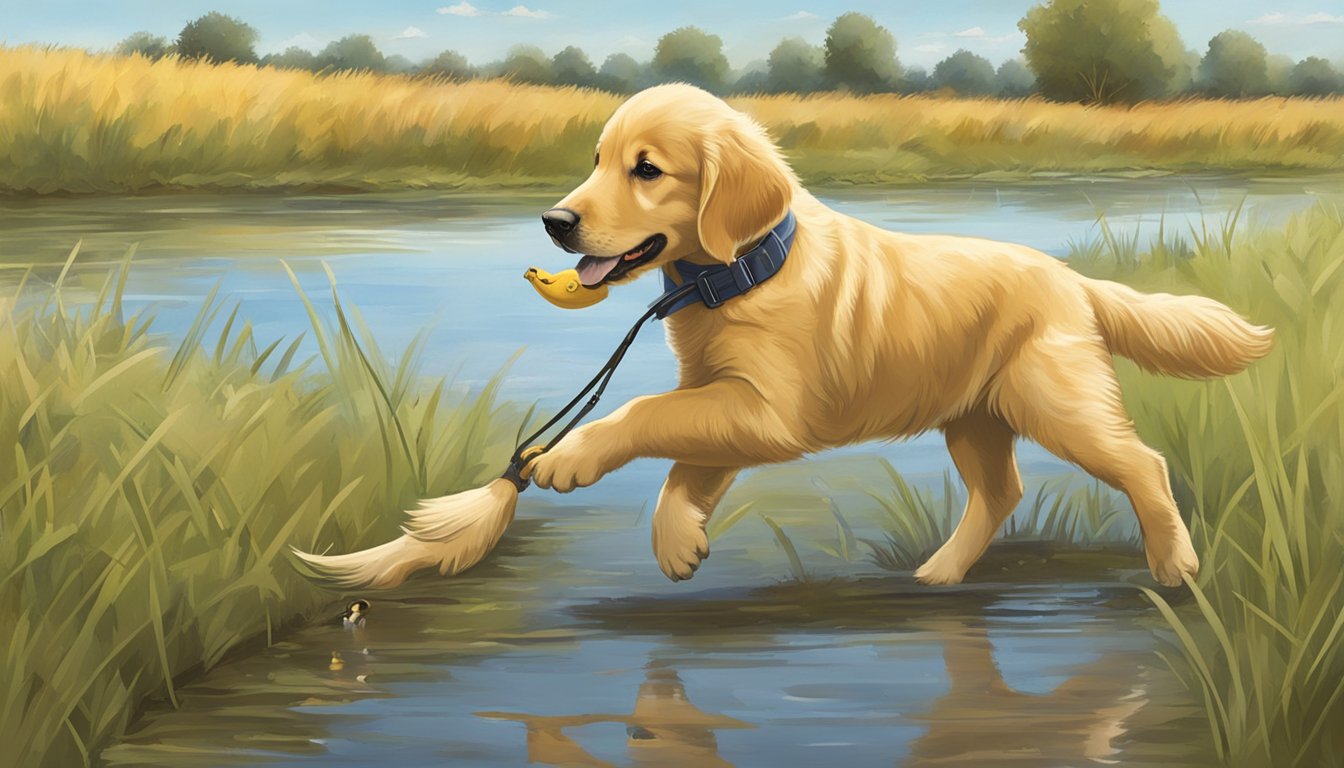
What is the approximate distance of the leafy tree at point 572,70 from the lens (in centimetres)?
762

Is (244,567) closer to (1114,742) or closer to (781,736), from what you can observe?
(781,736)

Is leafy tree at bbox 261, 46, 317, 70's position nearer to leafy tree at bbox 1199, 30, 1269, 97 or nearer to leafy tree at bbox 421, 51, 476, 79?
leafy tree at bbox 421, 51, 476, 79

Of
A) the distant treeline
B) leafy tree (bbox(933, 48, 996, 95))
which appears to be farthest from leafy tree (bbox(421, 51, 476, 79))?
leafy tree (bbox(933, 48, 996, 95))

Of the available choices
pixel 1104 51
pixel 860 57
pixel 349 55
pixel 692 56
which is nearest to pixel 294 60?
pixel 349 55

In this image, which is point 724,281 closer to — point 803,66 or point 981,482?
point 981,482

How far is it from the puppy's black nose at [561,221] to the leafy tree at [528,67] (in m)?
3.54

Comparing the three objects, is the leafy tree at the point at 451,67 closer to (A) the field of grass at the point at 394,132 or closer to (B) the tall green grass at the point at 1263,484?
(A) the field of grass at the point at 394,132

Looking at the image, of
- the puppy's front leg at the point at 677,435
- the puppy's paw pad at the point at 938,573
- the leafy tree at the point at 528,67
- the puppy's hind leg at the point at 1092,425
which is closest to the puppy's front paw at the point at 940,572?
the puppy's paw pad at the point at 938,573

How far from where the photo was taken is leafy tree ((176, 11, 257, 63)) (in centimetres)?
789

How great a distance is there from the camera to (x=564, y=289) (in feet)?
13.6

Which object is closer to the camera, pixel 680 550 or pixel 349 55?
pixel 680 550

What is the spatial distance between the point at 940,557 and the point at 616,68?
345 cm

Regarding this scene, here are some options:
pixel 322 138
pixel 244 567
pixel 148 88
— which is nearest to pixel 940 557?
pixel 244 567

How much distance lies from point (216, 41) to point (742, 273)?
17.6ft
